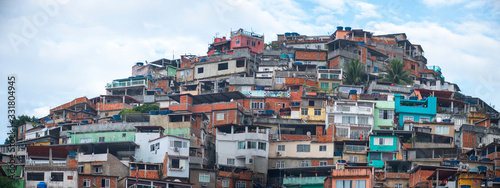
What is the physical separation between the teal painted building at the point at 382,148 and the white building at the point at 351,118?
9.80 feet

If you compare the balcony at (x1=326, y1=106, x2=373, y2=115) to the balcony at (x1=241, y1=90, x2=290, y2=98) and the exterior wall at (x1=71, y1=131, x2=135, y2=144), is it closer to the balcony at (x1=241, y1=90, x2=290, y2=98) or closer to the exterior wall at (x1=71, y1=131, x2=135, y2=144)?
the balcony at (x1=241, y1=90, x2=290, y2=98)

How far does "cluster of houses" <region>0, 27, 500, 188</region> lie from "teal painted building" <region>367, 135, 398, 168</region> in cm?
9

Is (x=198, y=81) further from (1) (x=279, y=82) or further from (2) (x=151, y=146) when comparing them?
(2) (x=151, y=146)

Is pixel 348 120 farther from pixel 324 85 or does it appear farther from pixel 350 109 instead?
pixel 324 85

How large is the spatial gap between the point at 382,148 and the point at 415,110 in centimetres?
1113

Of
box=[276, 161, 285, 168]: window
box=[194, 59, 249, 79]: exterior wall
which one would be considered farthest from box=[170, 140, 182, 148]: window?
box=[194, 59, 249, 79]: exterior wall

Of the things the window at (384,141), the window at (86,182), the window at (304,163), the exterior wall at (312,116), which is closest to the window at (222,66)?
the exterior wall at (312,116)

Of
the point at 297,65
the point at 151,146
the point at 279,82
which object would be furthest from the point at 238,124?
the point at 297,65

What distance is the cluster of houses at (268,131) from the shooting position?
61375 millimetres

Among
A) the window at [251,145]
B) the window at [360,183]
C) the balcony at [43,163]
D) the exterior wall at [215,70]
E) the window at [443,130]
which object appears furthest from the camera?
the exterior wall at [215,70]

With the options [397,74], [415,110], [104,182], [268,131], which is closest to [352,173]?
[268,131]

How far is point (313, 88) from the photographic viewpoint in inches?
3393

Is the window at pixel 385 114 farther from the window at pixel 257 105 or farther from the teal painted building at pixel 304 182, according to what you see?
the teal painted building at pixel 304 182

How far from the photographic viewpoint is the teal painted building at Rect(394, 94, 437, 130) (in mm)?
78438
